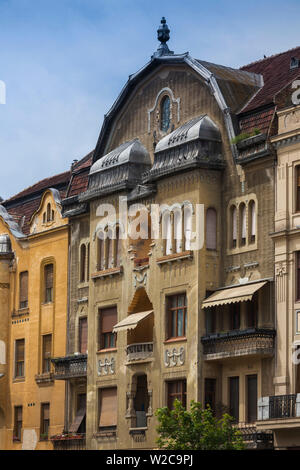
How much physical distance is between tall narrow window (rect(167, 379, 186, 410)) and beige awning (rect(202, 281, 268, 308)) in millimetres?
3333

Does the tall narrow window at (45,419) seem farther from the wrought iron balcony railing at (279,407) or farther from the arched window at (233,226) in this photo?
the wrought iron balcony railing at (279,407)

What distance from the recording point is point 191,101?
56.4 metres

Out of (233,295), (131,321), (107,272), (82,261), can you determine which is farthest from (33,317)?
(233,295)

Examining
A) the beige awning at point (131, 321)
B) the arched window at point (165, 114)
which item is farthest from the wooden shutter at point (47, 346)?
the arched window at point (165, 114)

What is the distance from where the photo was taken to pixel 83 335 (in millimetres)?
62062

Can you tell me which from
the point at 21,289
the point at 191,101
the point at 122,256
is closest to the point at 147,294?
the point at 122,256

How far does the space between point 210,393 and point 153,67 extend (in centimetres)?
1419

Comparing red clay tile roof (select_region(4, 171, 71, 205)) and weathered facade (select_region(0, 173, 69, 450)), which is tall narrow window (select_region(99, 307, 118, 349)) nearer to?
weathered facade (select_region(0, 173, 69, 450))

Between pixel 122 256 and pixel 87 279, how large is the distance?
14.0ft

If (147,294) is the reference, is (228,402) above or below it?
below

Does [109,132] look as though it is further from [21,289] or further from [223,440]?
[223,440]

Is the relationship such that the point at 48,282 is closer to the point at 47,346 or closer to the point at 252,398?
the point at 47,346

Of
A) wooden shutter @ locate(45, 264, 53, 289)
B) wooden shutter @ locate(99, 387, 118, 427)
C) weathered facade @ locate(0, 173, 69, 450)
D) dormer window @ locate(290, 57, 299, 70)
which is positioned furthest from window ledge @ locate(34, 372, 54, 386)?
dormer window @ locate(290, 57, 299, 70)

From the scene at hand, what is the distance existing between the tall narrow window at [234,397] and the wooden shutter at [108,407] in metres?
6.56
